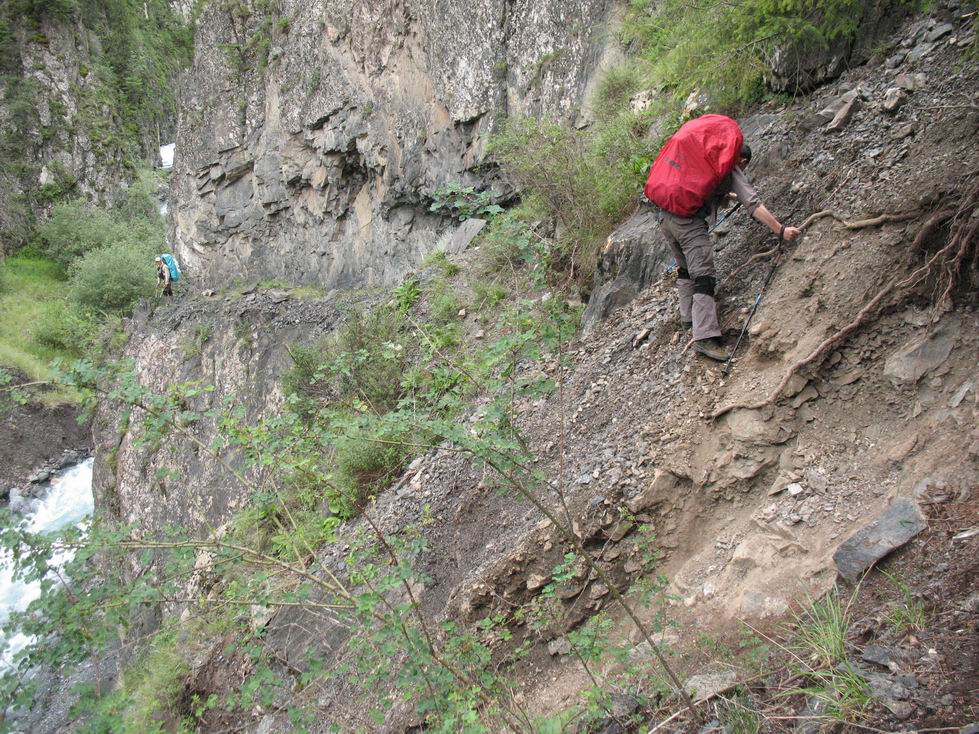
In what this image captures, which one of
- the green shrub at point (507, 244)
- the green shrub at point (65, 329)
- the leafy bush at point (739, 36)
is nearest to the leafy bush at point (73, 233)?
the green shrub at point (65, 329)

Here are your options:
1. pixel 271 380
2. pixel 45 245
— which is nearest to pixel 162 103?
pixel 45 245

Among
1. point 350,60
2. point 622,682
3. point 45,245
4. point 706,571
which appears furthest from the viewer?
point 45,245

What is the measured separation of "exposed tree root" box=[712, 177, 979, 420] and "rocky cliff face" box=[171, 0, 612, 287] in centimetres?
650

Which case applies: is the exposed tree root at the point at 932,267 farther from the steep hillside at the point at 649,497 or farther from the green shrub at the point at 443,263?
the green shrub at the point at 443,263

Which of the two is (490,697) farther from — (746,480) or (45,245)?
(45,245)

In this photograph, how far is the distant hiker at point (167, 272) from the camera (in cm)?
1806

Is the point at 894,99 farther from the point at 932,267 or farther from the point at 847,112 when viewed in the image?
the point at 932,267

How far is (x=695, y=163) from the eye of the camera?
445cm

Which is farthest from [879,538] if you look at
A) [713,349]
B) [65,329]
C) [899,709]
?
[65,329]

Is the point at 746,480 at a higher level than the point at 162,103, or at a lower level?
lower

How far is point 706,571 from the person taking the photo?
404 centimetres

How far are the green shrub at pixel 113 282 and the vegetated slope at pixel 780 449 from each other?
80.8ft

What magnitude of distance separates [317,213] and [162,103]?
105 feet

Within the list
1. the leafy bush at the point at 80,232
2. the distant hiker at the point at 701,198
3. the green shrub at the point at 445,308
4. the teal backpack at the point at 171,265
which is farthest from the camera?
the leafy bush at the point at 80,232
